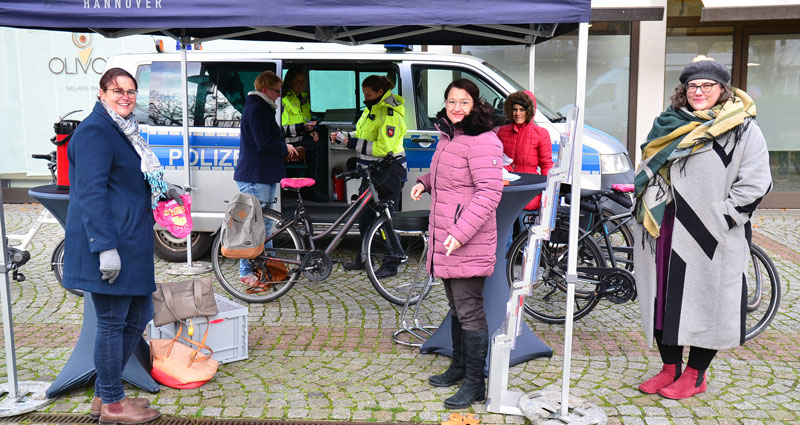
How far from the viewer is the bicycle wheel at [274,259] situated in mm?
6051

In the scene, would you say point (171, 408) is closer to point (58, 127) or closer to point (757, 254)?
point (58, 127)

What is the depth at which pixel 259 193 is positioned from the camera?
21.1 feet

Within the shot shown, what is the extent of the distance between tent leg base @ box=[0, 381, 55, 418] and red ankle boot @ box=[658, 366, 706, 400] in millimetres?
3632

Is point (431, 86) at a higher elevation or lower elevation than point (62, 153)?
higher

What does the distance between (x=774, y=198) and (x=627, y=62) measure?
9.69 feet

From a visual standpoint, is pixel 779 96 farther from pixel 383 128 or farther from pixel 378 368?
pixel 378 368

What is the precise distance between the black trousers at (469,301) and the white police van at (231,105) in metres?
2.95

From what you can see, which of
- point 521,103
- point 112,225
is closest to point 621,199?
point 521,103

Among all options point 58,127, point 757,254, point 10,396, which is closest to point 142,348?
point 10,396

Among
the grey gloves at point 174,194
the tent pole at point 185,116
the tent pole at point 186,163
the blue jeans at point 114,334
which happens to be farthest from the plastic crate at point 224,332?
the tent pole at point 185,116

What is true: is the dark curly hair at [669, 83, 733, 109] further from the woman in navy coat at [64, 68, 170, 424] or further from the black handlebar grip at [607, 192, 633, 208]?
the woman in navy coat at [64, 68, 170, 424]

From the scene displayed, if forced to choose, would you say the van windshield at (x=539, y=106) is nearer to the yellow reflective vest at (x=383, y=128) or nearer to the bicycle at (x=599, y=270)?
the yellow reflective vest at (x=383, y=128)

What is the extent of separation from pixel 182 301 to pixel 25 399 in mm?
1025

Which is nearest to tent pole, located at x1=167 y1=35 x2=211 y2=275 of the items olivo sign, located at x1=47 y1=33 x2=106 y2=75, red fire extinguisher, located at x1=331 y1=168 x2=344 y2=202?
red fire extinguisher, located at x1=331 y1=168 x2=344 y2=202
